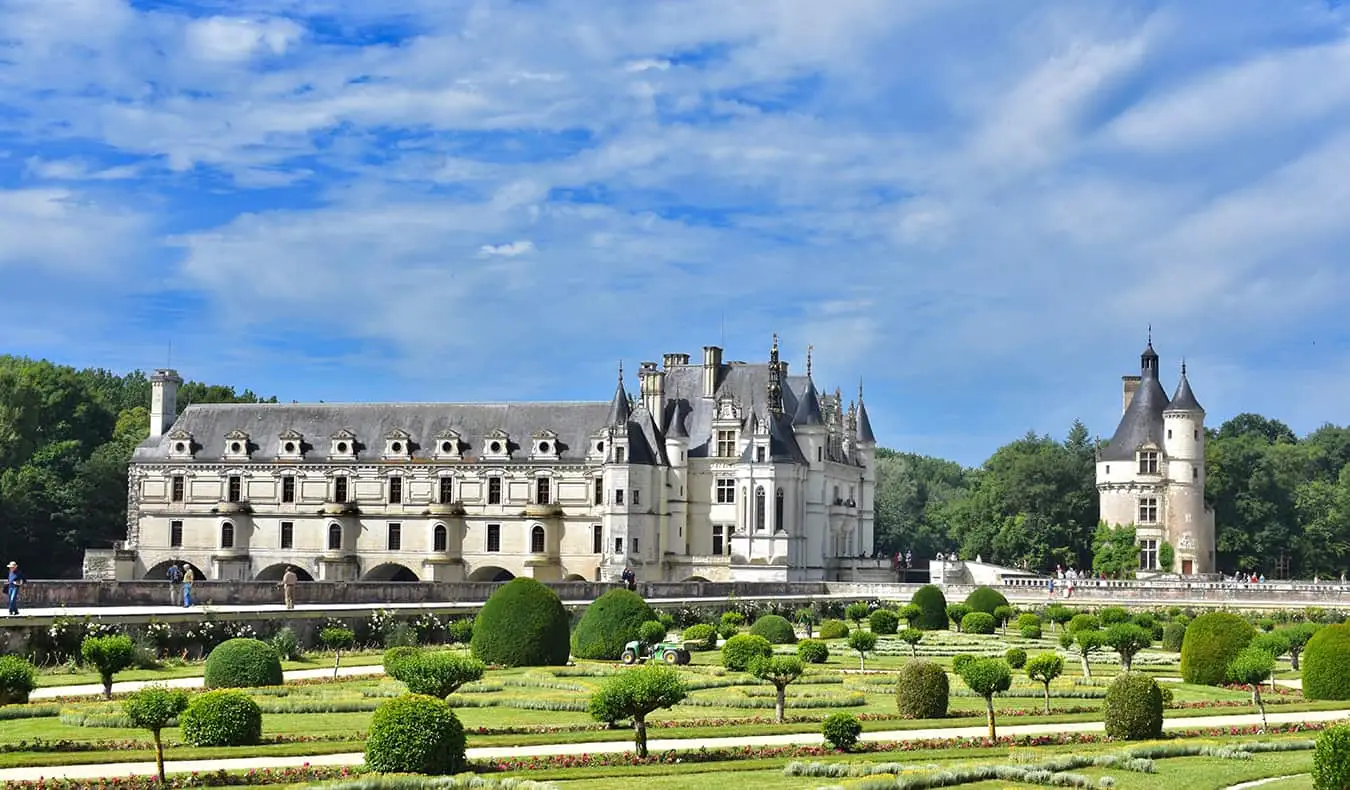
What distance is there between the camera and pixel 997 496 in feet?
265

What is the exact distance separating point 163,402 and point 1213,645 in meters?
54.6

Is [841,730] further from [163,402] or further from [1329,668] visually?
[163,402]

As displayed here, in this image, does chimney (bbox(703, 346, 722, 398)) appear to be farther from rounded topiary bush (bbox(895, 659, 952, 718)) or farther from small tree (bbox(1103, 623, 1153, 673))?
rounded topiary bush (bbox(895, 659, 952, 718))

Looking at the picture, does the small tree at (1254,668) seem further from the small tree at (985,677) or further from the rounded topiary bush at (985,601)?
the rounded topiary bush at (985,601)

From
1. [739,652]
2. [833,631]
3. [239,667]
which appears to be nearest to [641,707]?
[239,667]

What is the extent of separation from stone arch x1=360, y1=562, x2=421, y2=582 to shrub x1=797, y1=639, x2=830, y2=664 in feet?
122

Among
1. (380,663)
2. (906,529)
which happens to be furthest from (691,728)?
(906,529)

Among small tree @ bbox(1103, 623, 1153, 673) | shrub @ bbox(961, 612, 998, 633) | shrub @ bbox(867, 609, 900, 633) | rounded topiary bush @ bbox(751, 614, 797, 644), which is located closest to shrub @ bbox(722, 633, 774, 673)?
small tree @ bbox(1103, 623, 1153, 673)

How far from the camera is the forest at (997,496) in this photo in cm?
7338

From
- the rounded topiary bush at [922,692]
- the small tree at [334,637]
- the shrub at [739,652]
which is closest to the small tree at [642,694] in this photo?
the rounded topiary bush at [922,692]

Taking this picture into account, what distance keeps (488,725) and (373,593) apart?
19.3 meters

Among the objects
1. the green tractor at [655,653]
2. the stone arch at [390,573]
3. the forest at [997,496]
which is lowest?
the green tractor at [655,653]

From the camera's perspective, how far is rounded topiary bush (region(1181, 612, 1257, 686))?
30734 mm

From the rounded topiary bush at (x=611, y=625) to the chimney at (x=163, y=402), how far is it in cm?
4410
